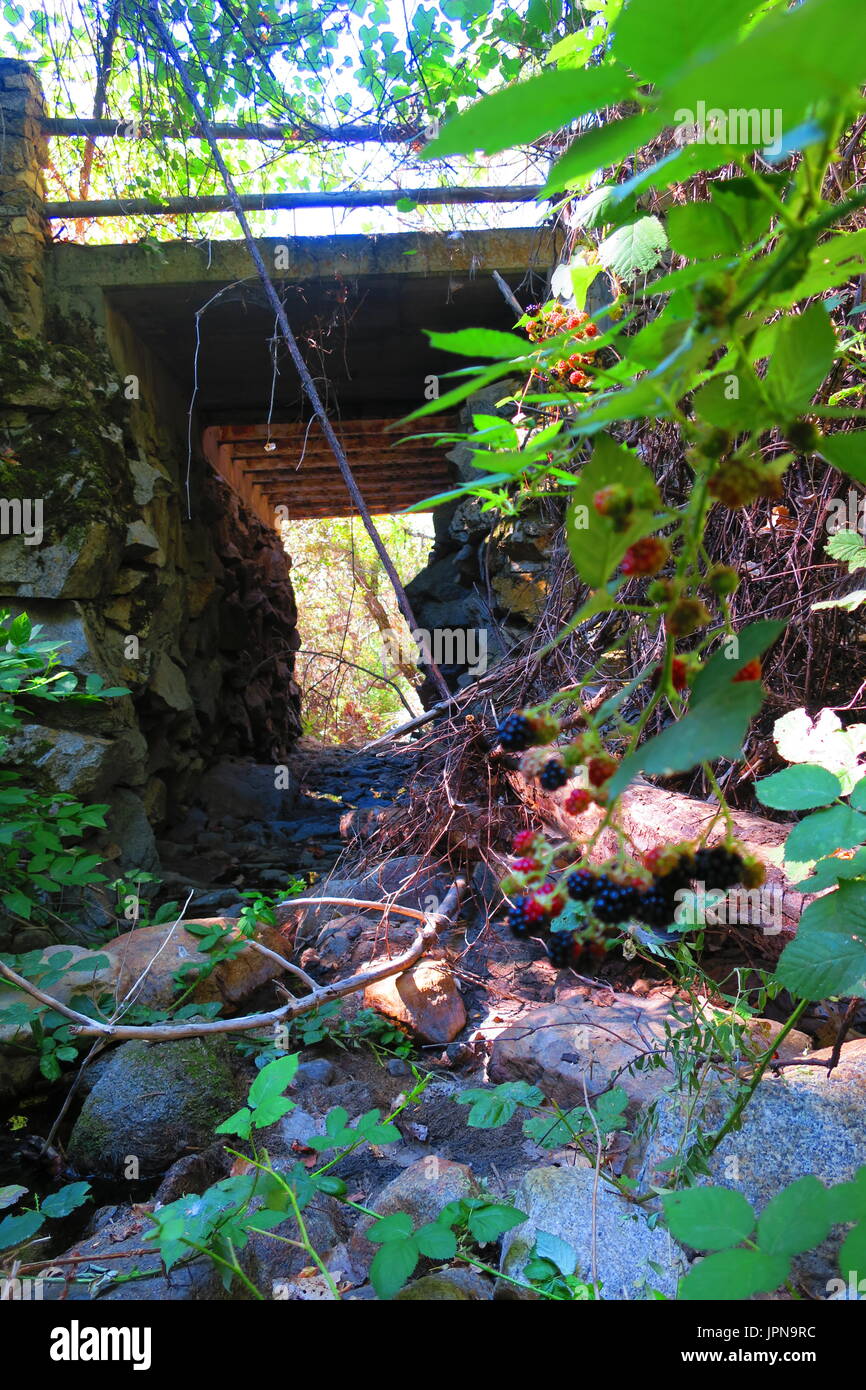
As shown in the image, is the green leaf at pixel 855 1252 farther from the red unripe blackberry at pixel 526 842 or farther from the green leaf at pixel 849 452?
the green leaf at pixel 849 452

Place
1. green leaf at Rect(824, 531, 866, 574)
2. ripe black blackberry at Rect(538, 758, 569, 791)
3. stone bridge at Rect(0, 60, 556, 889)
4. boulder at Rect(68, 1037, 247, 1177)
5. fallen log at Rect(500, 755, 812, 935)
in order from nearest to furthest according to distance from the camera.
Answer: ripe black blackberry at Rect(538, 758, 569, 791) < green leaf at Rect(824, 531, 866, 574) < fallen log at Rect(500, 755, 812, 935) < boulder at Rect(68, 1037, 247, 1177) < stone bridge at Rect(0, 60, 556, 889)

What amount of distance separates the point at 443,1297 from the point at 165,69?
17.3 feet

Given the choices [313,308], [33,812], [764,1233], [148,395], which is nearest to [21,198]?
[148,395]

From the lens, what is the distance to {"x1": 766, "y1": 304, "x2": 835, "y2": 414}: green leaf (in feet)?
1.71

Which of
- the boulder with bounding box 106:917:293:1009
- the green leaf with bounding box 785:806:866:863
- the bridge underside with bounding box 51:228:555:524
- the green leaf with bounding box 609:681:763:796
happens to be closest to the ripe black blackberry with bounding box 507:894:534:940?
the green leaf with bounding box 609:681:763:796

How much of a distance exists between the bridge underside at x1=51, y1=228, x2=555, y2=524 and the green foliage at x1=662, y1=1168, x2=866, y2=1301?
407cm

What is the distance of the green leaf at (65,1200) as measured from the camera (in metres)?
1.78

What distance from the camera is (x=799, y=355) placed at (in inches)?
20.8

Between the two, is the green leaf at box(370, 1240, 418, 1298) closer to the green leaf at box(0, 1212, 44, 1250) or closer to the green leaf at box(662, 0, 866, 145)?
the green leaf at box(0, 1212, 44, 1250)

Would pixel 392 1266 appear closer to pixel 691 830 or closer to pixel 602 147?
pixel 602 147

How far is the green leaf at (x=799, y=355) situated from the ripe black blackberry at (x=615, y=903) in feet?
1.08

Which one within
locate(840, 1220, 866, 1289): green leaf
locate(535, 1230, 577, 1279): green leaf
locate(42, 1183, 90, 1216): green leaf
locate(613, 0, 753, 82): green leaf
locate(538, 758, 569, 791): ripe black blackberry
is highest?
locate(613, 0, 753, 82): green leaf

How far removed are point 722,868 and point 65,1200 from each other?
1934 mm

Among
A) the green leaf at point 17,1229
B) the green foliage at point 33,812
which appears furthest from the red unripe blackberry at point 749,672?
the green foliage at point 33,812
